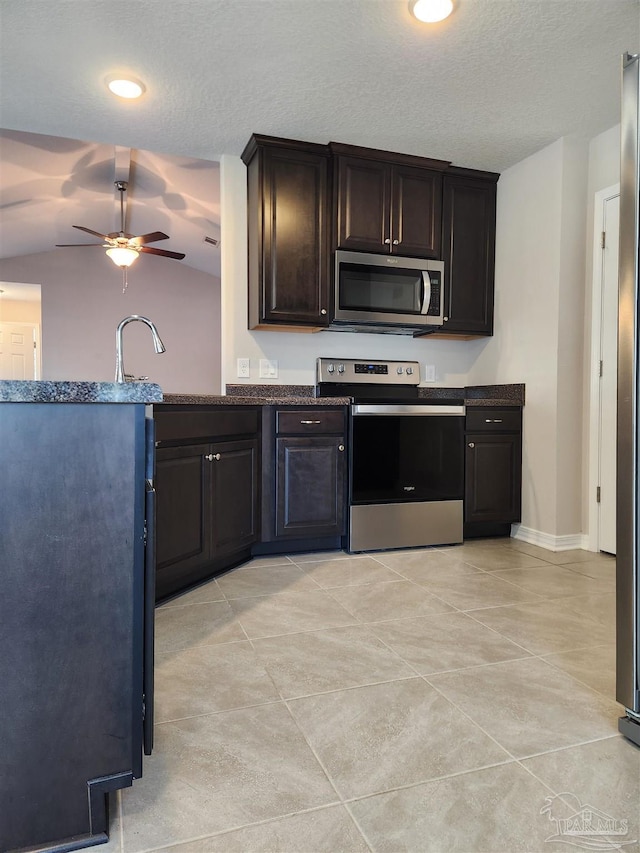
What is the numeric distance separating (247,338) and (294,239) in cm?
64

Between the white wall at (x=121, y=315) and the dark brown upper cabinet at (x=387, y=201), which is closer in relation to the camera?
the dark brown upper cabinet at (x=387, y=201)

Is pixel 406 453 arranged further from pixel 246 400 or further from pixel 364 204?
pixel 364 204

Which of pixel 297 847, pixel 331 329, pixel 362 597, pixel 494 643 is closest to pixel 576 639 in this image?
pixel 494 643

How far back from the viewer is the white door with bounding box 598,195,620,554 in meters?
3.06

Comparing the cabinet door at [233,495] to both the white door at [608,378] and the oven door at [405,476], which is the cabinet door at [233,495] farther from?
the white door at [608,378]

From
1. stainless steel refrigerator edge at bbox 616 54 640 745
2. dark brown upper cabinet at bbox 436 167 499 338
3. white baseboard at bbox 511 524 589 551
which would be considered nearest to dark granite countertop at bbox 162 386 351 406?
dark brown upper cabinet at bbox 436 167 499 338

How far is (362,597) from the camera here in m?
2.35

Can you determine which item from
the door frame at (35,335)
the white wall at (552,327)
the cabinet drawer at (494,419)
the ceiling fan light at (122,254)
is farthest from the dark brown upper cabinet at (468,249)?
the door frame at (35,335)

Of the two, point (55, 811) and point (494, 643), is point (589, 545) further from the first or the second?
point (55, 811)

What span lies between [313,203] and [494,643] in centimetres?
251

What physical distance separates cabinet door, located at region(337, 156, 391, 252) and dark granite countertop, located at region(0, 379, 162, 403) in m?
2.52

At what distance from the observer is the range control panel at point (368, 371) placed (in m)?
3.48

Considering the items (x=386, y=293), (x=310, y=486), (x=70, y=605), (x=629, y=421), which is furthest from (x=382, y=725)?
(x=386, y=293)

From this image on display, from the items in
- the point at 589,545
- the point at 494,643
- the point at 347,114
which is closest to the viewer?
the point at 494,643
